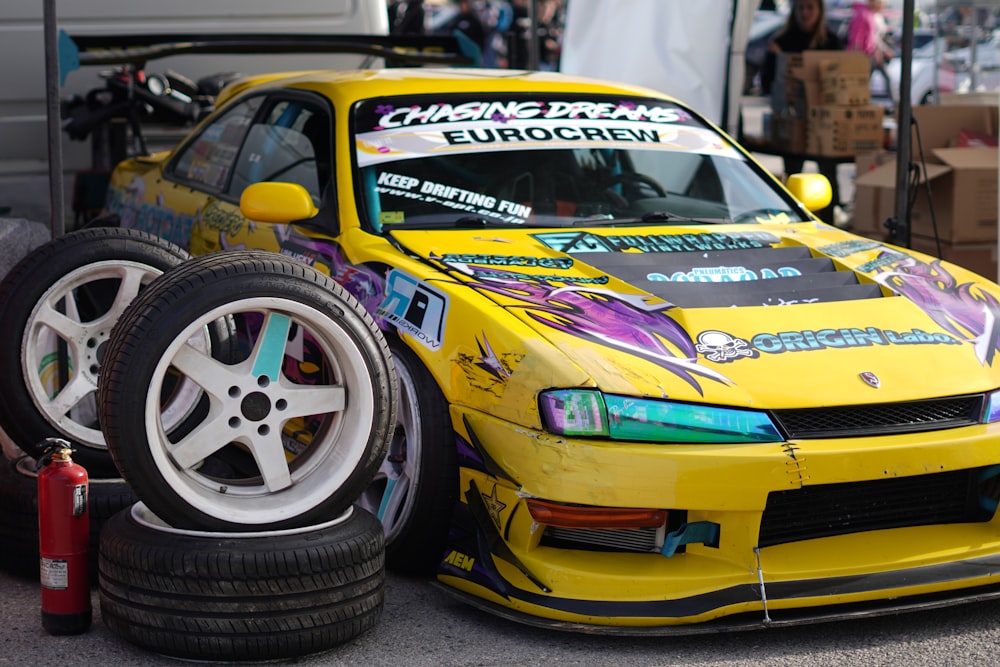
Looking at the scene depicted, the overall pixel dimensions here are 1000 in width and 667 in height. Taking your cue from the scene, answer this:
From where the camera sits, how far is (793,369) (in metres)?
3.54

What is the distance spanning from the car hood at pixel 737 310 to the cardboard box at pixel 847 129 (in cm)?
455

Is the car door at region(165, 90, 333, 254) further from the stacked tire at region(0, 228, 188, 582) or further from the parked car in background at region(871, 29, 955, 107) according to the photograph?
the parked car in background at region(871, 29, 955, 107)

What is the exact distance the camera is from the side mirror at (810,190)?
16.9 ft

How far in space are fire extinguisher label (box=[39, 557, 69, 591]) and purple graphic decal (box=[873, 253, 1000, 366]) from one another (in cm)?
247

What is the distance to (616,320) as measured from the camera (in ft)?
12.1

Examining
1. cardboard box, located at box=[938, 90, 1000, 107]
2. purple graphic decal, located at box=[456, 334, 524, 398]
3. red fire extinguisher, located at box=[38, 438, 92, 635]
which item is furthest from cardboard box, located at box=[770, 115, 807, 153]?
red fire extinguisher, located at box=[38, 438, 92, 635]

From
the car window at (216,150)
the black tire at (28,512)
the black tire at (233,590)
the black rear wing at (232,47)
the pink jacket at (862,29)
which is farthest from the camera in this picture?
the pink jacket at (862,29)

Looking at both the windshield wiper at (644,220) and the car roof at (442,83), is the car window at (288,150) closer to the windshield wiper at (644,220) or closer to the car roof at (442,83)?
the car roof at (442,83)

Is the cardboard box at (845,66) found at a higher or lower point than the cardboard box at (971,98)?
higher

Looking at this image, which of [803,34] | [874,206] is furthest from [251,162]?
[803,34]

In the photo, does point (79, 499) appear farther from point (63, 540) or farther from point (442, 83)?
point (442, 83)

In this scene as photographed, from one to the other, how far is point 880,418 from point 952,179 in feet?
14.6

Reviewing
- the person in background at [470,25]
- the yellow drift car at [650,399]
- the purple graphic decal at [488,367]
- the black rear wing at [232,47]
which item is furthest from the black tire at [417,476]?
the person in background at [470,25]

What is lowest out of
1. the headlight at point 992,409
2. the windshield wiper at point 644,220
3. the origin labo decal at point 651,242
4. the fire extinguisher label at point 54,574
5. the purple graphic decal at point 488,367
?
the fire extinguisher label at point 54,574
